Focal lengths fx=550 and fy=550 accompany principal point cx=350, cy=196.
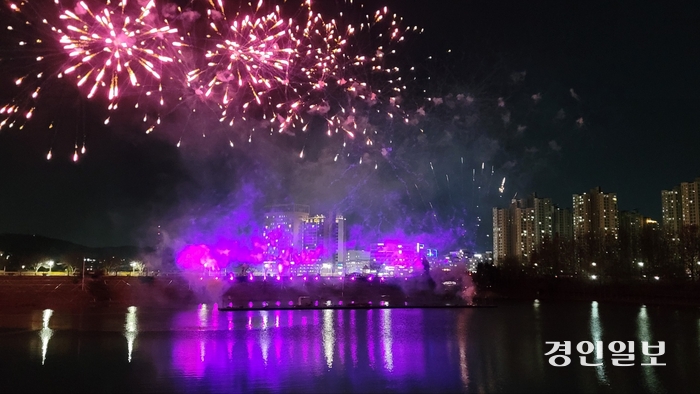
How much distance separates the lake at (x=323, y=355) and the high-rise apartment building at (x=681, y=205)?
43642mm

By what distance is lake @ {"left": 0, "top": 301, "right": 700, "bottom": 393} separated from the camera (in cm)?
925

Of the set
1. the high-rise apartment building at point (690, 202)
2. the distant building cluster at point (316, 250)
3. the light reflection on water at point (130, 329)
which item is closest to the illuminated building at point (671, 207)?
the high-rise apartment building at point (690, 202)

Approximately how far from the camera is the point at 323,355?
12.1 meters

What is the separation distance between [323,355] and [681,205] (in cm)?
6159

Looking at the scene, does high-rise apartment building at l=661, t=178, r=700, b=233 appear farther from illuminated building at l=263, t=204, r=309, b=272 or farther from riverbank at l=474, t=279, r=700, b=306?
illuminated building at l=263, t=204, r=309, b=272

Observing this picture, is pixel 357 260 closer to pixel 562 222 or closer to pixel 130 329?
pixel 562 222

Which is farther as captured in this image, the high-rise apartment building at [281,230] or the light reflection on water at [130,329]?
the high-rise apartment building at [281,230]

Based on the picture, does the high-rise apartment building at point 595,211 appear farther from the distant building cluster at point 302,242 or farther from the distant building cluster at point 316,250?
the distant building cluster at point 302,242

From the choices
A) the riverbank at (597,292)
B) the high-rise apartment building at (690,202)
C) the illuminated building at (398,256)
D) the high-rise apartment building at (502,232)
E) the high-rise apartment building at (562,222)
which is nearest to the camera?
the riverbank at (597,292)

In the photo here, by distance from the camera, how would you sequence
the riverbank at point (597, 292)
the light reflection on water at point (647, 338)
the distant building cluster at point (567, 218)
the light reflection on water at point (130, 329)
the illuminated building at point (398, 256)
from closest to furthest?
the light reflection on water at point (647, 338), the light reflection on water at point (130, 329), the riverbank at point (597, 292), the distant building cluster at point (567, 218), the illuminated building at point (398, 256)

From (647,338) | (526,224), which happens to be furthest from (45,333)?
(526,224)

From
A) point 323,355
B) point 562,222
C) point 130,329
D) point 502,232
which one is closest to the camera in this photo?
point 323,355

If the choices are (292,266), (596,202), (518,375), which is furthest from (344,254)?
(518,375)

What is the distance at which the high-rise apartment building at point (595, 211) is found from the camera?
214ft
